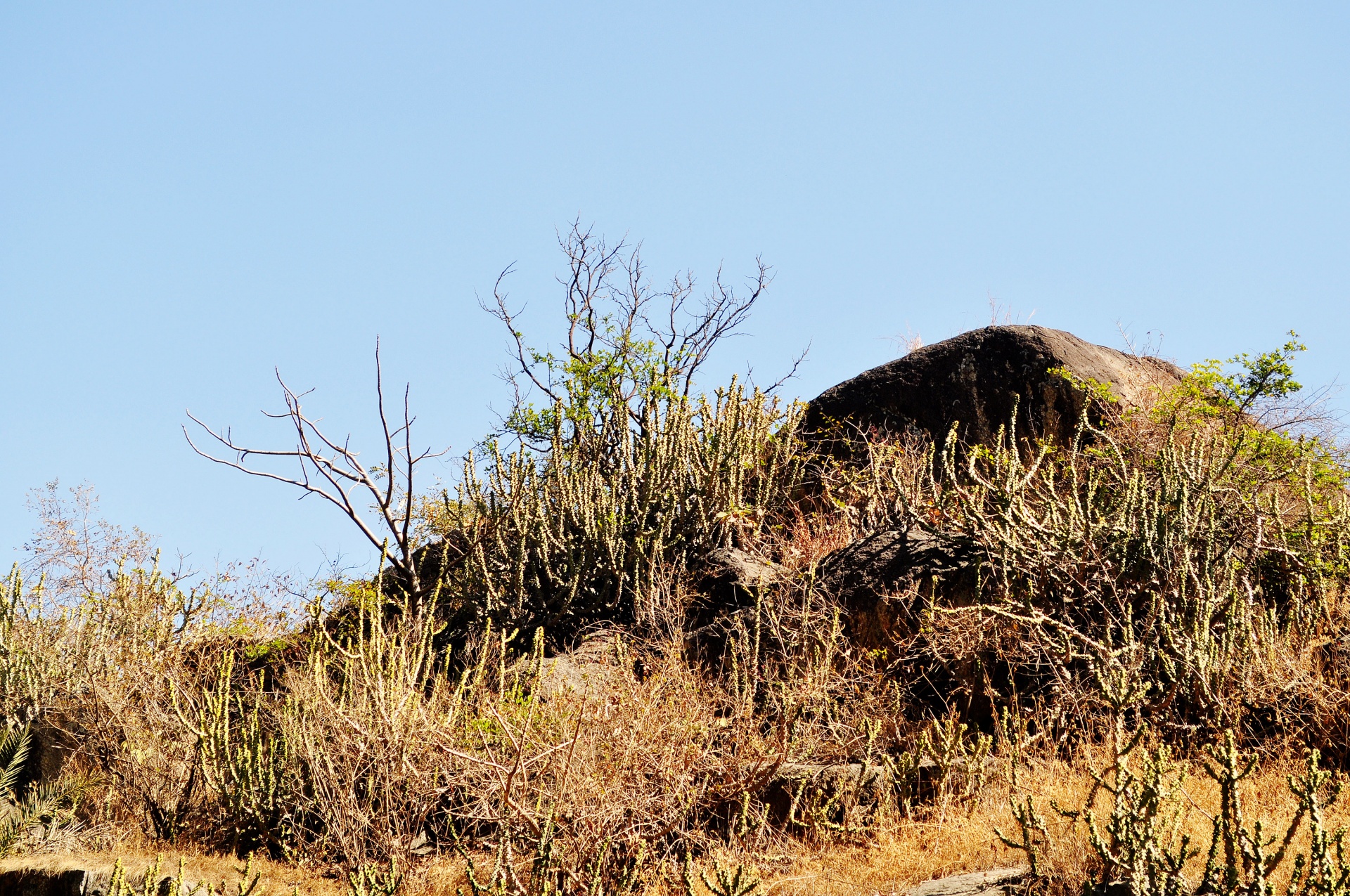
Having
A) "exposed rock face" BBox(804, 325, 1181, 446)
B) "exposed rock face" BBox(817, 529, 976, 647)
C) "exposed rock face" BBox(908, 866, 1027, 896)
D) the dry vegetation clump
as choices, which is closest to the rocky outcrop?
the dry vegetation clump

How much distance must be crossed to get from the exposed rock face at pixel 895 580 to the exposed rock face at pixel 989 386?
2734mm

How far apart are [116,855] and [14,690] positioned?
344 centimetres

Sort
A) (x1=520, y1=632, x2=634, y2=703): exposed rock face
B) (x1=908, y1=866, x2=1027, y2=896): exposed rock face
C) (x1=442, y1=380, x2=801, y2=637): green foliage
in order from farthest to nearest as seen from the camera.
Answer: (x1=442, y1=380, x2=801, y2=637): green foliage < (x1=520, y1=632, x2=634, y2=703): exposed rock face < (x1=908, y1=866, x2=1027, y2=896): exposed rock face

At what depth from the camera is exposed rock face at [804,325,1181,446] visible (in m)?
12.7

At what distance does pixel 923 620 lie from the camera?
996 centimetres

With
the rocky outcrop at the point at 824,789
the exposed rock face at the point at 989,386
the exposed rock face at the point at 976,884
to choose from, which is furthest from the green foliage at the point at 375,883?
the exposed rock face at the point at 989,386

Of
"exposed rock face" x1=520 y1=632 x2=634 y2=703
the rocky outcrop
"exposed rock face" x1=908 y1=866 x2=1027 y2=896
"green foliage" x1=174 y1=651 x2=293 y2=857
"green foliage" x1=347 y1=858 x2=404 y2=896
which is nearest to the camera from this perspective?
"exposed rock face" x1=908 y1=866 x2=1027 y2=896

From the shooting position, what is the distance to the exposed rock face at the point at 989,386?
12719mm

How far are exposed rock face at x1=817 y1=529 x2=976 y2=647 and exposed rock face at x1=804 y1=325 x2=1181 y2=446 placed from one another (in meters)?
2.73

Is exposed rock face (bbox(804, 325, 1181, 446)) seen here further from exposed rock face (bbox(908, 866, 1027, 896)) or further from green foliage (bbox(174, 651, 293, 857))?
green foliage (bbox(174, 651, 293, 857))

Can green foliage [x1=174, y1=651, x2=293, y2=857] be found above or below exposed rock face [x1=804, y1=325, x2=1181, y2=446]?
below

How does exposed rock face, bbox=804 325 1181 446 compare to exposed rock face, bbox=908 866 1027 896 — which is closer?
exposed rock face, bbox=908 866 1027 896

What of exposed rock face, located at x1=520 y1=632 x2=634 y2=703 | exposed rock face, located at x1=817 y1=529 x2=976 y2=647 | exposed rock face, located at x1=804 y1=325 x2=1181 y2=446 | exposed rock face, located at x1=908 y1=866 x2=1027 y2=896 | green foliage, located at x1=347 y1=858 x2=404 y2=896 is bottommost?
exposed rock face, located at x1=908 y1=866 x2=1027 y2=896

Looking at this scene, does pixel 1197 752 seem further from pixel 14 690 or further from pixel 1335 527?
pixel 14 690
